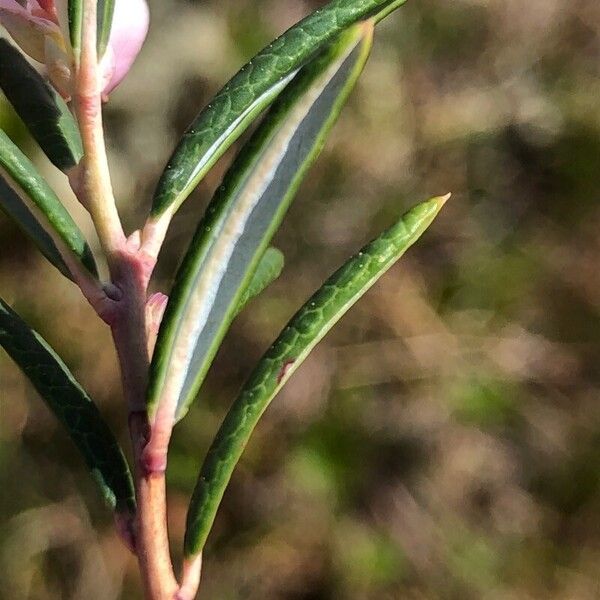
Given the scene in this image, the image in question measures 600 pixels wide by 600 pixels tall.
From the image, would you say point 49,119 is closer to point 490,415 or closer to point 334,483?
point 334,483

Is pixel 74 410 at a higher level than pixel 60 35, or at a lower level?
lower

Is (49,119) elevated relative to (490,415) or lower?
elevated

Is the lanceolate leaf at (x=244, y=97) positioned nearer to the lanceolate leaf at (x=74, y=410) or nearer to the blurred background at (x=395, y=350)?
the lanceolate leaf at (x=74, y=410)

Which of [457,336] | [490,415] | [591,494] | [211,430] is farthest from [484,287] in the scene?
[211,430]

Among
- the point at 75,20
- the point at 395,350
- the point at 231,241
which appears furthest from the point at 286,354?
the point at 395,350

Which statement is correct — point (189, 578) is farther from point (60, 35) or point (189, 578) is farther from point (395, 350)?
point (395, 350)

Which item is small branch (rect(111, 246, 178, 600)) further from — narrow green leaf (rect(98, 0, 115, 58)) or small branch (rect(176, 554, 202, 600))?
narrow green leaf (rect(98, 0, 115, 58))
